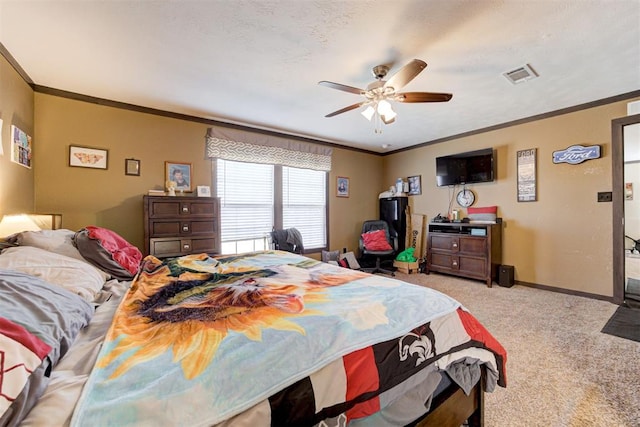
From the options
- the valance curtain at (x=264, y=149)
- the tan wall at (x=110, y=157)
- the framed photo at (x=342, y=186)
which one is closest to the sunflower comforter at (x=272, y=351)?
the tan wall at (x=110, y=157)

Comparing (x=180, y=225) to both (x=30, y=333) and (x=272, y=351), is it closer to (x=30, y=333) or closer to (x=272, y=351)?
(x=30, y=333)

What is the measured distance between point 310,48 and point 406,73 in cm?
83

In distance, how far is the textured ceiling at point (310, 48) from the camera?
1827 millimetres

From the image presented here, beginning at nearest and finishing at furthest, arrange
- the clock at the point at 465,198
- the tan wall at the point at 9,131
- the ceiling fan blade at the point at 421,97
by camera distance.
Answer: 1. the tan wall at the point at 9,131
2. the ceiling fan blade at the point at 421,97
3. the clock at the point at 465,198

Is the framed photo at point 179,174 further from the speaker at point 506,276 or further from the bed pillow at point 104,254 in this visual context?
the speaker at point 506,276

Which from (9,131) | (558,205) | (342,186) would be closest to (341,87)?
(9,131)

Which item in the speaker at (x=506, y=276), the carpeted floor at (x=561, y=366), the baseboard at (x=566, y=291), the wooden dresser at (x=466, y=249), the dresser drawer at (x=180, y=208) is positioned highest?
the dresser drawer at (x=180, y=208)

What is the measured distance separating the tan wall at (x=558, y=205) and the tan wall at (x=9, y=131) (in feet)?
18.7

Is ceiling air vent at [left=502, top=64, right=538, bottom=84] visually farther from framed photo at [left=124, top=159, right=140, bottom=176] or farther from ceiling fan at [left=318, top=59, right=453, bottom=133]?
framed photo at [left=124, top=159, right=140, bottom=176]

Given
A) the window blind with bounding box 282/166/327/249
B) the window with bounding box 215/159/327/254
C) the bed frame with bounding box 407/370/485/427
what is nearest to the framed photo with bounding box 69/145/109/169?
the window with bounding box 215/159/327/254

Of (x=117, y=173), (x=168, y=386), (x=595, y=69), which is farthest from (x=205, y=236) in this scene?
(x=595, y=69)

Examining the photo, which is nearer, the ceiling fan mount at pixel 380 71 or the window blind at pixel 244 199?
the ceiling fan mount at pixel 380 71

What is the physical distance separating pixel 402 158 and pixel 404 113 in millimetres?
2104

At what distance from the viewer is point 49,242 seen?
69.6 inches
